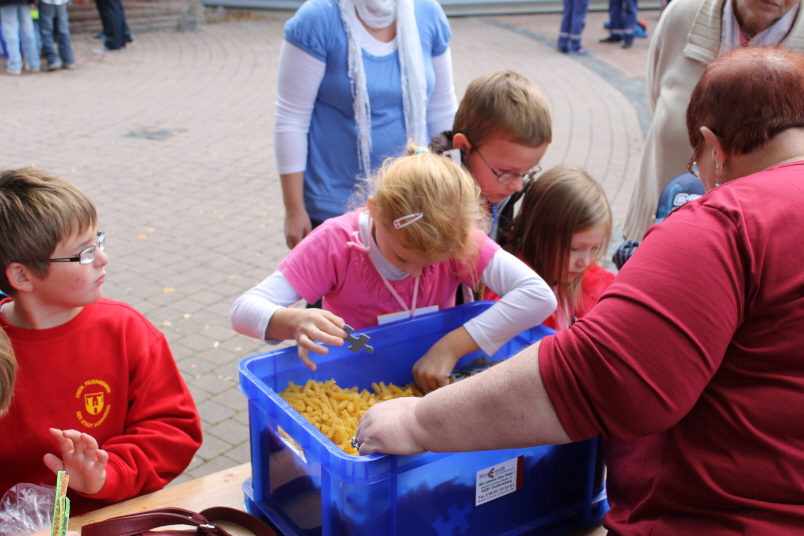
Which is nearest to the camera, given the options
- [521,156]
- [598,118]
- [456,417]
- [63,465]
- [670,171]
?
[456,417]

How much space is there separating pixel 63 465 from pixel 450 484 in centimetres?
86

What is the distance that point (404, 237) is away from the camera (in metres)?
1.77

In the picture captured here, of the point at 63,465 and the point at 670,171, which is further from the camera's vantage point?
the point at 670,171

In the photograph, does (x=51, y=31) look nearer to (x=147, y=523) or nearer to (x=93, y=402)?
(x=93, y=402)

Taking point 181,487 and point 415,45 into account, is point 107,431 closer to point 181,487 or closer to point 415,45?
point 181,487

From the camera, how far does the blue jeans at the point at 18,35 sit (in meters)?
9.79

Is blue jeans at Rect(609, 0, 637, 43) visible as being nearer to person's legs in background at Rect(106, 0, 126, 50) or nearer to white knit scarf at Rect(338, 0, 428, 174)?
person's legs in background at Rect(106, 0, 126, 50)

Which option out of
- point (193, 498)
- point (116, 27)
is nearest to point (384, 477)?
point (193, 498)

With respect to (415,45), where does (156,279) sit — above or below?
below

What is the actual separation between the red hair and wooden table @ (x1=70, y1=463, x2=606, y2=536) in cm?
97

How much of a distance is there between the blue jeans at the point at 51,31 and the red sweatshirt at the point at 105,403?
395 inches

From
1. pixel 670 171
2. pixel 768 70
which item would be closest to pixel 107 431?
pixel 768 70

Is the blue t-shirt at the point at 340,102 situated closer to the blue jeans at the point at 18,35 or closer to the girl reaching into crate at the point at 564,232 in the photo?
the girl reaching into crate at the point at 564,232

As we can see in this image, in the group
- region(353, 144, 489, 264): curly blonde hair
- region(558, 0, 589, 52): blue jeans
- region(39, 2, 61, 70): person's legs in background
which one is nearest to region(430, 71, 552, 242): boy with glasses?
region(353, 144, 489, 264): curly blonde hair
